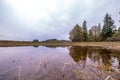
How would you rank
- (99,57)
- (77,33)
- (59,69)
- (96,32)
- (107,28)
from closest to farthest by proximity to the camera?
(59,69) < (99,57) < (107,28) < (77,33) < (96,32)

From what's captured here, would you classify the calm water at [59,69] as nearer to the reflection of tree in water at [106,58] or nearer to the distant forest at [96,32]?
the reflection of tree in water at [106,58]

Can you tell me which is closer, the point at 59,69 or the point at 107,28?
the point at 59,69

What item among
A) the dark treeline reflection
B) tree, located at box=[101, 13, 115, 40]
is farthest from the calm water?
tree, located at box=[101, 13, 115, 40]

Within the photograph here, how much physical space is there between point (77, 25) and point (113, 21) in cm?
1722

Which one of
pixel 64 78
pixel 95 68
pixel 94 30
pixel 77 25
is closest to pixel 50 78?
pixel 64 78

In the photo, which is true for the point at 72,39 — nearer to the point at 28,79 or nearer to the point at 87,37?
the point at 87,37

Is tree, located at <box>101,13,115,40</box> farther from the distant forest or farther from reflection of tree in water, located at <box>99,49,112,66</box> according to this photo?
reflection of tree in water, located at <box>99,49,112,66</box>

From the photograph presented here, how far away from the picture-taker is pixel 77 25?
79188mm

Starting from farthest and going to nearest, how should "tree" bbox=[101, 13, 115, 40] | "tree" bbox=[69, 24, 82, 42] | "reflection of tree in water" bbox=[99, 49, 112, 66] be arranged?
1. "tree" bbox=[69, 24, 82, 42]
2. "tree" bbox=[101, 13, 115, 40]
3. "reflection of tree in water" bbox=[99, 49, 112, 66]

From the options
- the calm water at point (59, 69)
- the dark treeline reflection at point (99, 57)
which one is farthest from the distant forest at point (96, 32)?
the calm water at point (59, 69)

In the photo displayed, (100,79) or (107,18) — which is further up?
(107,18)

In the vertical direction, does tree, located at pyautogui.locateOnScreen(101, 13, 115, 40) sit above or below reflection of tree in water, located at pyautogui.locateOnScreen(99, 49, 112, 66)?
above

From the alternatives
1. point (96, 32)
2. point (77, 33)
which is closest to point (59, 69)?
point (77, 33)

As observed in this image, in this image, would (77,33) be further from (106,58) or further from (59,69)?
(59,69)
